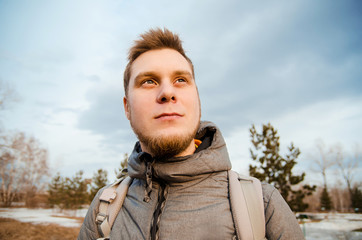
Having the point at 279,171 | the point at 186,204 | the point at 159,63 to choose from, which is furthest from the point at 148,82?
the point at 279,171

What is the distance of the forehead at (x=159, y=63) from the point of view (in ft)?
5.58

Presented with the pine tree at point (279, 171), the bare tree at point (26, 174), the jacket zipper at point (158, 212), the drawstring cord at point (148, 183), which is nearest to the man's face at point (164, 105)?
the drawstring cord at point (148, 183)

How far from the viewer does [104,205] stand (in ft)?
5.53

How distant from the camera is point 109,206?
1654 millimetres

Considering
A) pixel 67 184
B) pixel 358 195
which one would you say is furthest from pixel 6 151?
pixel 358 195

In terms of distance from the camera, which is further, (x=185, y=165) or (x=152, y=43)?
(x=152, y=43)

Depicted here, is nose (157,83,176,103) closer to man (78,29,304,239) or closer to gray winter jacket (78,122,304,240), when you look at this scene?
man (78,29,304,239)

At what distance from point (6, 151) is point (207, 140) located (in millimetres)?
22326

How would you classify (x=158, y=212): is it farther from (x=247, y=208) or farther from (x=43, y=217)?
(x=43, y=217)

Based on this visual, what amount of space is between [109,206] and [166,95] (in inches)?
42.9

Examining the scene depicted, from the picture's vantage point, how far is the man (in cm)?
129

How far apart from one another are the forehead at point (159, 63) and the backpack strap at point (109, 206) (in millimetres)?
1076

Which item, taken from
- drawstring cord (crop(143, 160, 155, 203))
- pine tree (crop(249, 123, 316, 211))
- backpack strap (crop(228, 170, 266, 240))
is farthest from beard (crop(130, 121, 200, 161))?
pine tree (crop(249, 123, 316, 211))

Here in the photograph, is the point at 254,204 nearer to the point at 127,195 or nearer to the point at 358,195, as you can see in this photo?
the point at 127,195
